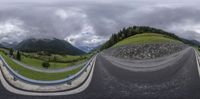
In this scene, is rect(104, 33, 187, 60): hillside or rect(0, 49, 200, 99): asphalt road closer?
rect(0, 49, 200, 99): asphalt road

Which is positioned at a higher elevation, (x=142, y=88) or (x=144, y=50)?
(x=144, y=50)

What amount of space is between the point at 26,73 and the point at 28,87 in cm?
1525

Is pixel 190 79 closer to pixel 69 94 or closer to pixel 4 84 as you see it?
pixel 69 94

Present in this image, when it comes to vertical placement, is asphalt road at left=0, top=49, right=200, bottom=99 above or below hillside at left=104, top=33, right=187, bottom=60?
below

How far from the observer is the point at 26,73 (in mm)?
48250

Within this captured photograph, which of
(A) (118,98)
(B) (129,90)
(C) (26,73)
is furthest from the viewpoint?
(C) (26,73)

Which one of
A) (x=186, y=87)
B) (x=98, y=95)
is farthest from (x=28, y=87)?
(x=186, y=87)

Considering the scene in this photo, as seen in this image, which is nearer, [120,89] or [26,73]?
[120,89]

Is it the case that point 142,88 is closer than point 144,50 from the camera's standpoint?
Yes

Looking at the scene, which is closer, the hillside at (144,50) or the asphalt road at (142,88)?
the asphalt road at (142,88)

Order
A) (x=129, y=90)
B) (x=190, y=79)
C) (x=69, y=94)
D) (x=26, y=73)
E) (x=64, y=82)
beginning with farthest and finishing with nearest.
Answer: (x=26, y=73) → (x=190, y=79) → (x=64, y=82) → (x=129, y=90) → (x=69, y=94)

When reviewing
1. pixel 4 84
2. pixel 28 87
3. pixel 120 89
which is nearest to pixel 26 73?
pixel 4 84

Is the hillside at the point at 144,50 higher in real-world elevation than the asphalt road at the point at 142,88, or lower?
higher

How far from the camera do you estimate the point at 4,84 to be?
A: 1420 inches
